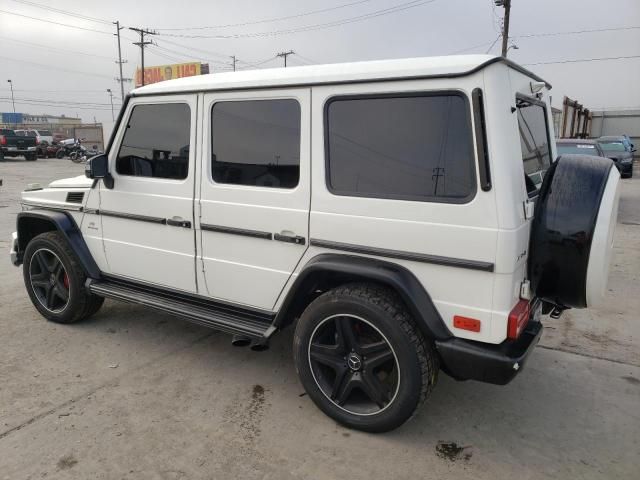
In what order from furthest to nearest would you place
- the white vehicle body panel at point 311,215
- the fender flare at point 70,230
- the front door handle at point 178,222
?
1. the fender flare at point 70,230
2. the front door handle at point 178,222
3. the white vehicle body panel at point 311,215

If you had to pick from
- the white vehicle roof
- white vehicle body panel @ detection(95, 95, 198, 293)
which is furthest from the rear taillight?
white vehicle body panel @ detection(95, 95, 198, 293)

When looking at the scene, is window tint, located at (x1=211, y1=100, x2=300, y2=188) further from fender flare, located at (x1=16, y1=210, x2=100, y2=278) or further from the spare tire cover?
fender flare, located at (x1=16, y1=210, x2=100, y2=278)

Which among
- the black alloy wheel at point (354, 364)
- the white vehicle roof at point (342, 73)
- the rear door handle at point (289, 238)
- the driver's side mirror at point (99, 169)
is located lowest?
the black alloy wheel at point (354, 364)

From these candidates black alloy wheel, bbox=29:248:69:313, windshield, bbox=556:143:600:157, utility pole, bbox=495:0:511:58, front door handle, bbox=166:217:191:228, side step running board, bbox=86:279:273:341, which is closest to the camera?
side step running board, bbox=86:279:273:341

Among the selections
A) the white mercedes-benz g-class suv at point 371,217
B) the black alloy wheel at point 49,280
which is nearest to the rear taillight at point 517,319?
the white mercedes-benz g-class suv at point 371,217

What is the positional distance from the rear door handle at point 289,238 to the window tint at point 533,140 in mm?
1327

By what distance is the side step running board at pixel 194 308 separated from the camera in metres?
3.18

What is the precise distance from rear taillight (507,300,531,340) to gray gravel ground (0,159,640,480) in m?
0.75

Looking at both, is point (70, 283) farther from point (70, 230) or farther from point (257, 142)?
point (257, 142)

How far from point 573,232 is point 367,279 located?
108 cm

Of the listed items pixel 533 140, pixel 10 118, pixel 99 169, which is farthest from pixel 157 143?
pixel 10 118

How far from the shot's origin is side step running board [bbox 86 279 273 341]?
318cm

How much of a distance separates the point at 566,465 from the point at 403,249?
145 cm

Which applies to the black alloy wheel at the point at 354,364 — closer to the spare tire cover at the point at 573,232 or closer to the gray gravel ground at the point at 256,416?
the gray gravel ground at the point at 256,416
